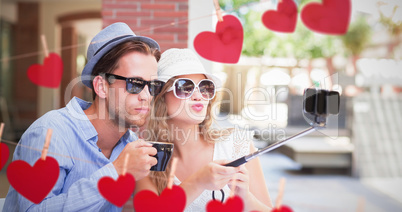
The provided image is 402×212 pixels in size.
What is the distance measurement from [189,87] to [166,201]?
0.42 m

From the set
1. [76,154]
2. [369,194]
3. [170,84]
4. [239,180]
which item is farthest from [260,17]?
[369,194]

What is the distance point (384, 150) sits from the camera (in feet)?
18.4

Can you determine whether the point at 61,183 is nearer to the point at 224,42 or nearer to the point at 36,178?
the point at 36,178

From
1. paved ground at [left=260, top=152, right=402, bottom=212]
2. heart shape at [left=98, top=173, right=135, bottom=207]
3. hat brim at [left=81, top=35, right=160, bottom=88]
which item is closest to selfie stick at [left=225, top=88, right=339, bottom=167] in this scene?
heart shape at [left=98, top=173, right=135, bottom=207]

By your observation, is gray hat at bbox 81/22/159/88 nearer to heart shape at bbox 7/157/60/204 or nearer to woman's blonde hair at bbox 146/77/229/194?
woman's blonde hair at bbox 146/77/229/194

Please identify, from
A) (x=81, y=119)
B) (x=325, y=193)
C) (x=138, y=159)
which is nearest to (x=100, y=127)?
(x=81, y=119)

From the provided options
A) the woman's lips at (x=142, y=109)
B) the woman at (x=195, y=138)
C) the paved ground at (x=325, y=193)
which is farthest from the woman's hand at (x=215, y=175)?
the paved ground at (x=325, y=193)

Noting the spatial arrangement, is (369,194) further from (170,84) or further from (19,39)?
(19,39)

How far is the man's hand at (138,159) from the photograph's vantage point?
1308 millimetres

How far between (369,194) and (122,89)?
13.9 ft

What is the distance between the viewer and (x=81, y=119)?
149 cm

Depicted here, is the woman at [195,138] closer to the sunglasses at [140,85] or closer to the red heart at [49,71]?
the sunglasses at [140,85]

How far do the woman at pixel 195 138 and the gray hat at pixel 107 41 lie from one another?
0.44 ft

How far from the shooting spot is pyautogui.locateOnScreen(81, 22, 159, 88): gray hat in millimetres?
1436
